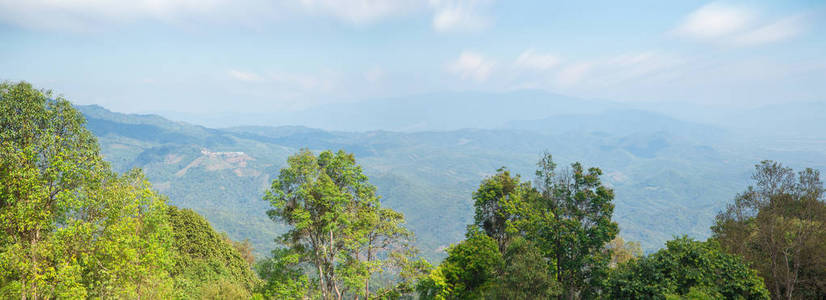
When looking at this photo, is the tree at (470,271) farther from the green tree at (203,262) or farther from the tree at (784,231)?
the tree at (784,231)

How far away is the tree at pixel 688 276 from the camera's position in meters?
17.4

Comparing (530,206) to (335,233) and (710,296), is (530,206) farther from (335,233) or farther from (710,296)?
(335,233)

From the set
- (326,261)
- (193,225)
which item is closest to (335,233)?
(326,261)

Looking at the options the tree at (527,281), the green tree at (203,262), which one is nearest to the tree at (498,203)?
the tree at (527,281)

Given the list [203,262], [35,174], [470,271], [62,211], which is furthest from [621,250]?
[35,174]

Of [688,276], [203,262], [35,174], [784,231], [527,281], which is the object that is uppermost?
[35,174]

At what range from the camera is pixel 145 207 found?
64.8ft

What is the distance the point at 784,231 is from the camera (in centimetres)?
2148

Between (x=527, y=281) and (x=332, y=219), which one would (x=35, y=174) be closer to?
(x=332, y=219)

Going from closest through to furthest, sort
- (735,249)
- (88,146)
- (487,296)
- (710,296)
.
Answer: (710,296), (88,146), (487,296), (735,249)

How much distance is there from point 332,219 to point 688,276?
1775 cm

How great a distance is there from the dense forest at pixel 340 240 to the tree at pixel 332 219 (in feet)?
0.27

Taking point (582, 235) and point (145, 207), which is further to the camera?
point (582, 235)

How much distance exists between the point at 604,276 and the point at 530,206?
20.1 feet
